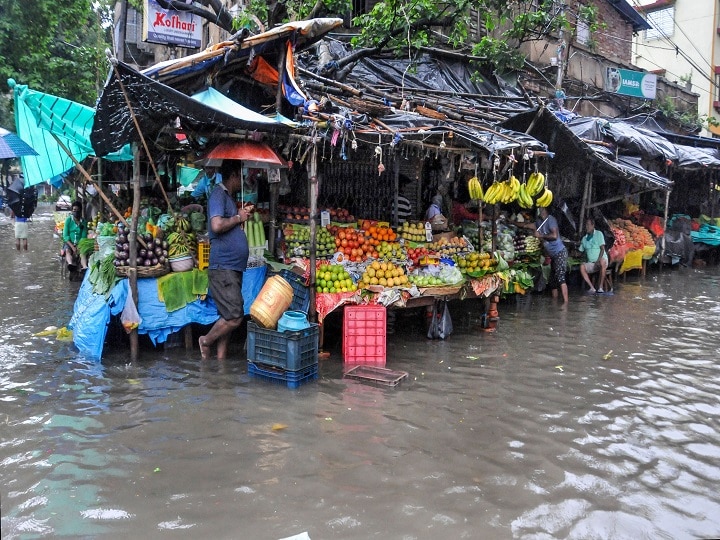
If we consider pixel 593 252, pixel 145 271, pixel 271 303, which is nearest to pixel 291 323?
pixel 271 303

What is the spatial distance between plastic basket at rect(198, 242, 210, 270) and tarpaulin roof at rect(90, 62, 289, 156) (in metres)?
1.45

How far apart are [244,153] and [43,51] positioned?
44.4ft

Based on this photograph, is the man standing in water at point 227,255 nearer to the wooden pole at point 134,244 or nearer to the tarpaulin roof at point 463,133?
the wooden pole at point 134,244

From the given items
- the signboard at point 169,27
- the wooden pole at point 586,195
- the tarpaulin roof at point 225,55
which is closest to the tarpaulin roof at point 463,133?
the tarpaulin roof at point 225,55

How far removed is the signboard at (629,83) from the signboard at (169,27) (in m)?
12.8

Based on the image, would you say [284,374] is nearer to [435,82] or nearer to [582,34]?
[435,82]

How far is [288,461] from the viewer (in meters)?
4.38

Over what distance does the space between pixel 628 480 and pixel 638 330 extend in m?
5.12

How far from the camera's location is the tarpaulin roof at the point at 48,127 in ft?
22.5

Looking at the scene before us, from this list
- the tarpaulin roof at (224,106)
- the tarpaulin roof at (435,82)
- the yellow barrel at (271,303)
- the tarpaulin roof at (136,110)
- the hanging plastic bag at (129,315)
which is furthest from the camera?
the tarpaulin roof at (435,82)

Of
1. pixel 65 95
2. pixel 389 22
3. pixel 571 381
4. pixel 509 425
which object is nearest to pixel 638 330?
pixel 571 381

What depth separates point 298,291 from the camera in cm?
704

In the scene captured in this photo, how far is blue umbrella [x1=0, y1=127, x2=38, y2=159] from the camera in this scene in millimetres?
6980

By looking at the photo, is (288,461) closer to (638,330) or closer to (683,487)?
(683,487)
